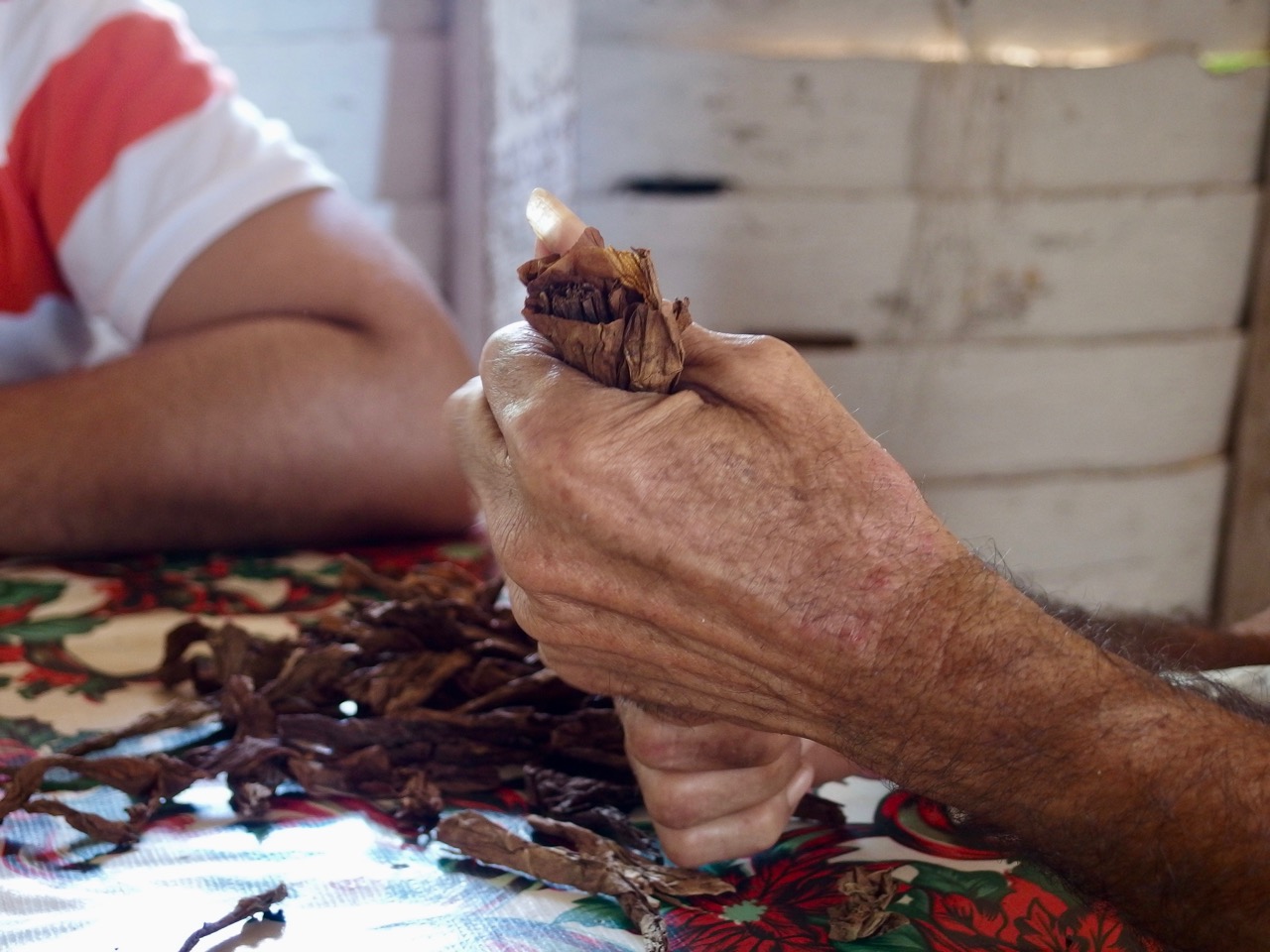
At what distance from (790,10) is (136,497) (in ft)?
5.11

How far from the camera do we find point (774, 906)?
2.06ft

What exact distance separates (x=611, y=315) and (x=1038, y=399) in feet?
7.04

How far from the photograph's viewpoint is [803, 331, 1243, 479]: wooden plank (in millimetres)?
2438

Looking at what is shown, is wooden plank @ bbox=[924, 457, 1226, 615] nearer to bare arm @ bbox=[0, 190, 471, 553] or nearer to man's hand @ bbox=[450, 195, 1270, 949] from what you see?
bare arm @ bbox=[0, 190, 471, 553]

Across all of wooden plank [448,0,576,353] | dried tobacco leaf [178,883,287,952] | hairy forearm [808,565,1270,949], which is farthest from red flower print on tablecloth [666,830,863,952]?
wooden plank [448,0,576,353]

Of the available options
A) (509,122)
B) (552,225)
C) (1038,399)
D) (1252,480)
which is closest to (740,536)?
(552,225)

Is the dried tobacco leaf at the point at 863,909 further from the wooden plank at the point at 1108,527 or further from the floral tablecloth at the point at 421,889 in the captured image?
the wooden plank at the point at 1108,527

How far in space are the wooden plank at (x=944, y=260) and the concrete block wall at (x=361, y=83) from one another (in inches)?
14.9

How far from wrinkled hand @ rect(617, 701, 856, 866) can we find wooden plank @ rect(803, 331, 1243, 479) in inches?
68.7

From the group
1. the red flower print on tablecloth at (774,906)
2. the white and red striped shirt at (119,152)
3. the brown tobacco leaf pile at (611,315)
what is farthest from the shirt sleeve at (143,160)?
the red flower print on tablecloth at (774,906)

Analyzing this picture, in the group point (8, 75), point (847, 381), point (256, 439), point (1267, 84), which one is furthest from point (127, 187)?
point (1267, 84)

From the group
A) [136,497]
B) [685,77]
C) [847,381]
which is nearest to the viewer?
[136,497]

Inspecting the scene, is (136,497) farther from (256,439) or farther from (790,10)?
(790,10)

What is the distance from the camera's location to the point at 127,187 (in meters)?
1.43
